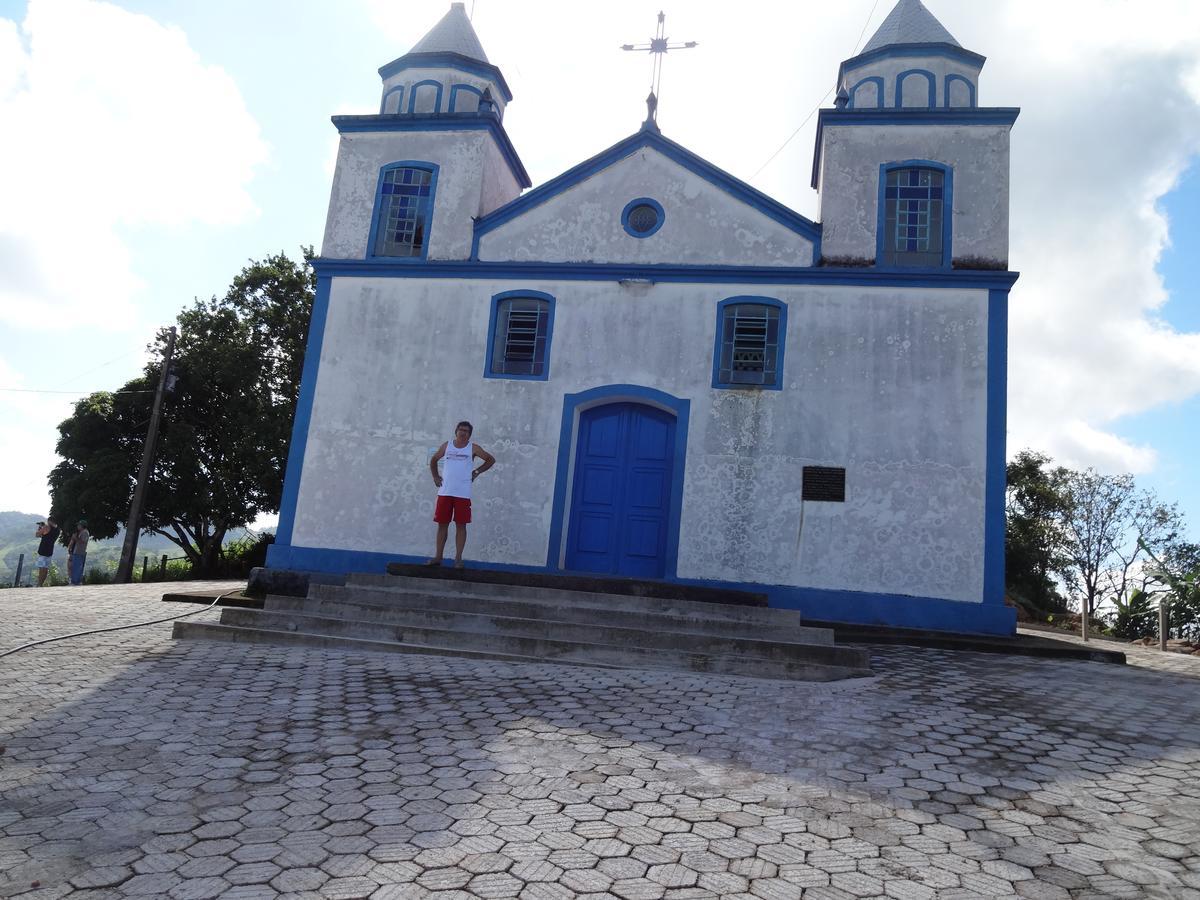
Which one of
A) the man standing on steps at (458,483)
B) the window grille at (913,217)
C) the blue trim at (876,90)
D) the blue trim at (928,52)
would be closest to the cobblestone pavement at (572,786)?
Answer: the man standing on steps at (458,483)

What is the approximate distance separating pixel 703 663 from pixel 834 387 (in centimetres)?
494

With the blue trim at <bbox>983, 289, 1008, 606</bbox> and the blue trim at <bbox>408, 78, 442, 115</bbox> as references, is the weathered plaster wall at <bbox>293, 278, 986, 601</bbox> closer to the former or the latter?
the blue trim at <bbox>983, 289, 1008, 606</bbox>

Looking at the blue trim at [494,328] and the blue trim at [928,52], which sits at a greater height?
the blue trim at [928,52]

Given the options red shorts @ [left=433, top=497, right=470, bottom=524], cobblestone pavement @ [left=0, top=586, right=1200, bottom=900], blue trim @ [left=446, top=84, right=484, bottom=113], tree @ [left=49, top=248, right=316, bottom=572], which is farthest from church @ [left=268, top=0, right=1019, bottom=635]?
tree @ [left=49, top=248, right=316, bottom=572]

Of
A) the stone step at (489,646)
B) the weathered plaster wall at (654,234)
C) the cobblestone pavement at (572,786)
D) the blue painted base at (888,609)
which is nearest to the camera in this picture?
the cobblestone pavement at (572,786)

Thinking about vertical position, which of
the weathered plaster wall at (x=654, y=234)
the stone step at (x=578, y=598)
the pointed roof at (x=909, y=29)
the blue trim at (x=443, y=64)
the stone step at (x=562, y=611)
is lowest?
the stone step at (x=562, y=611)

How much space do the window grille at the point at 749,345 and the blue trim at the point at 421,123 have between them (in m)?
4.95

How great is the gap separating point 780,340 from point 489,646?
234 inches

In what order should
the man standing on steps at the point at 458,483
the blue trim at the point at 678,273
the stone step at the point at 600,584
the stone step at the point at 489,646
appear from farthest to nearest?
the blue trim at the point at 678,273 → the man standing on steps at the point at 458,483 → the stone step at the point at 600,584 → the stone step at the point at 489,646

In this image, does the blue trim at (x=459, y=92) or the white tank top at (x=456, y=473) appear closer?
the white tank top at (x=456, y=473)

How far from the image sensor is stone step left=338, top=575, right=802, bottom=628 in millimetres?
7902

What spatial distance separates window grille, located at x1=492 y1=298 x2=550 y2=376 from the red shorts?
8.98 feet

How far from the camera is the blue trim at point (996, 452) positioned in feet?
30.5

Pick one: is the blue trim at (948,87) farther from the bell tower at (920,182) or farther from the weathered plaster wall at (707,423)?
the weathered plaster wall at (707,423)
